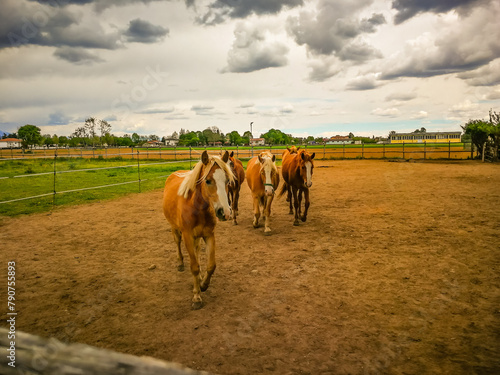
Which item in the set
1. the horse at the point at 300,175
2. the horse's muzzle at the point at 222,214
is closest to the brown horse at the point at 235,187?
the horse at the point at 300,175

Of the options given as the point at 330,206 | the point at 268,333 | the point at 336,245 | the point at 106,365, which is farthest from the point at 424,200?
the point at 106,365

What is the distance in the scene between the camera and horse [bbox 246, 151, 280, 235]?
6273 millimetres

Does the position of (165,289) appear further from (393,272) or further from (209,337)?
(393,272)

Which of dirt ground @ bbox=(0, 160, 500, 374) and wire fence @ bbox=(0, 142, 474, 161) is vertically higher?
wire fence @ bbox=(0, 142, 474, 161)

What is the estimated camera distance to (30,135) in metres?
A: 60.9

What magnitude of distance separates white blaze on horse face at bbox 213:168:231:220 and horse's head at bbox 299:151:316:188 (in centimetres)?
339

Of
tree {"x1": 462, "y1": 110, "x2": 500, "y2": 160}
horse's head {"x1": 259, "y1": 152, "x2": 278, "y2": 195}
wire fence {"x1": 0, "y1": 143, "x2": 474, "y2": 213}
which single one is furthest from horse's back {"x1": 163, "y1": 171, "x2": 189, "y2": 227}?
tree {"x1": 462, "y1": 110, "x2": 500, "y2": 160}

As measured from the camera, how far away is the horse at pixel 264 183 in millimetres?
6273

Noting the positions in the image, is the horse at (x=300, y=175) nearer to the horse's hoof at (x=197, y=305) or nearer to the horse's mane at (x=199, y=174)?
the horse's mane at (x=199, y=174)

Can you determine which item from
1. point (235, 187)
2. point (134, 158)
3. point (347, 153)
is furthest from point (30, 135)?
point (235, 187)

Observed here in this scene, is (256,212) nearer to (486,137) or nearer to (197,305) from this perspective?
(197,305)

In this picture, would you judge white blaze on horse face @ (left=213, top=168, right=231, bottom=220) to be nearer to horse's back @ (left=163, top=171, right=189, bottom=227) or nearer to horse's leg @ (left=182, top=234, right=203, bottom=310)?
horse's leg @ (left=182, top=234, right=203, bottom=310)

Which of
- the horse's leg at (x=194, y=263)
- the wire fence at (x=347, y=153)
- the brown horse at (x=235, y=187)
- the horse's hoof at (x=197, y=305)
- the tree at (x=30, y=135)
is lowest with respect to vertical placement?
the horse's hoof at (x=197, y=305)

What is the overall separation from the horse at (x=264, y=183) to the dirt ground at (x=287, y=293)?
458 mm
